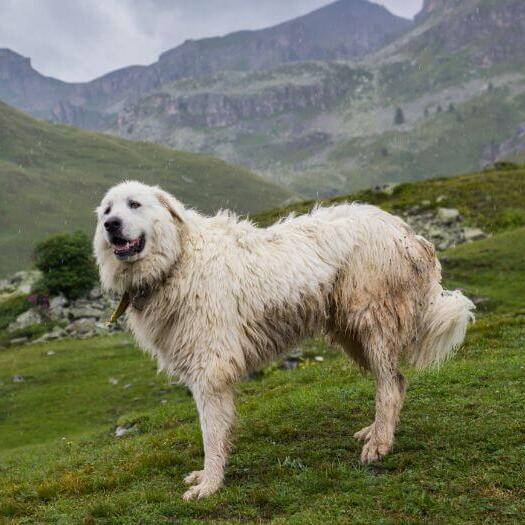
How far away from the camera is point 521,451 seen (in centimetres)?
864

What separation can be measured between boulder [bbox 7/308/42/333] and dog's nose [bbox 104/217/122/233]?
45720mm

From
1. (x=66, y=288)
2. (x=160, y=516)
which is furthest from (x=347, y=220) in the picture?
(x=66, y=288)

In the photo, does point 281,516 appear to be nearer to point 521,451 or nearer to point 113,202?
point 521,451

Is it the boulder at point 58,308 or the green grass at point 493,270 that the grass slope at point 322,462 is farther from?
the boulder at point 58,308

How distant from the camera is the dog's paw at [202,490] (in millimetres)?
8289

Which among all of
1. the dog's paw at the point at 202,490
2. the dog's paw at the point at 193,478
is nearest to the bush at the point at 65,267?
the dog's paw at the point at 193,478

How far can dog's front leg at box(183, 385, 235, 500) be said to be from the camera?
8500mm

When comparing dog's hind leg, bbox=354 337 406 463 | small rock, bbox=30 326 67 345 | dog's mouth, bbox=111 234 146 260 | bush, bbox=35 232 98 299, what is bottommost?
small rock, bbox=30 326 67 345

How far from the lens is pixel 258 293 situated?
9016 millimetres

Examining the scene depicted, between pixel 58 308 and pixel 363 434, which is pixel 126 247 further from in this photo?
pixel 58 308

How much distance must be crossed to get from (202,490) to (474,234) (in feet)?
Answer: 154

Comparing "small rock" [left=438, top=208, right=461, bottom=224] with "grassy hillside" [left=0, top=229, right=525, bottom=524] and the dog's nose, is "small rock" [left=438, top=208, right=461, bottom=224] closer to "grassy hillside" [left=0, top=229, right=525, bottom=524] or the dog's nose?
"grassy hillside" [left=0, top=229, right=525, bottom=524]

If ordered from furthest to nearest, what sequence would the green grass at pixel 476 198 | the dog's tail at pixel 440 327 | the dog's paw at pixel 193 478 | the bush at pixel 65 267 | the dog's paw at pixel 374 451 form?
→ the green grass at pixel 476 198
the bush at pixel 65 267
the dog's tail at pixel 440 327
the dog's paw at pixel 374 451
the dog's paw at pixel 193 478

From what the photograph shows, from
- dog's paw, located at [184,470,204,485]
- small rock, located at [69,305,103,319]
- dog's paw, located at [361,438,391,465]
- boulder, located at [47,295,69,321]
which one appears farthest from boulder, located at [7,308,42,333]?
dog's paw, located at [361,438,391,465]
